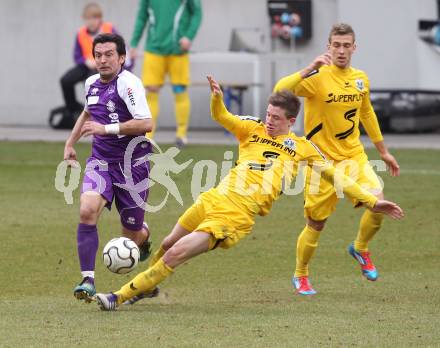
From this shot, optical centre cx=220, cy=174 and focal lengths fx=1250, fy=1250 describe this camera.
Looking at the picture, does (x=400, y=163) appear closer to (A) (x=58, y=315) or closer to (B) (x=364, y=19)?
(B) (x=364, y=19)

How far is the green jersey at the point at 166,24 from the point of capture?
17.5m

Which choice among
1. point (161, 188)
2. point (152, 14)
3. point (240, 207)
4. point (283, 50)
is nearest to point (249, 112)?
point (283, 50)

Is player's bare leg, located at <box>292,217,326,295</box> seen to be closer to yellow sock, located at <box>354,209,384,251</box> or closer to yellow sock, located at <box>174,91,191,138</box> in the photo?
yellow sock, located at <box>354,209,384,251</box>

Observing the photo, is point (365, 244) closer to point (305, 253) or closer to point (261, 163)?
point (305, 253)

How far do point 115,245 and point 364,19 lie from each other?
13.1 metres

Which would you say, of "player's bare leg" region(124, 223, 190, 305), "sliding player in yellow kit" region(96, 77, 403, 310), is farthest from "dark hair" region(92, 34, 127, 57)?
"player's bare leg" region(124, 223, 190, 305)

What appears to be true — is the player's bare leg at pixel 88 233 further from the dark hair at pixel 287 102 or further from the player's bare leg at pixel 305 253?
the player's bare leg at pixel 305 253

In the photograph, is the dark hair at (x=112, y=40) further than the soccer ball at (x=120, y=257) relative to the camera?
Yes

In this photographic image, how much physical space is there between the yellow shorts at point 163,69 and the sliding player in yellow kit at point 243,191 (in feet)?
28.8

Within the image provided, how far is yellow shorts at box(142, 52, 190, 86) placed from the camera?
1759 centimetres

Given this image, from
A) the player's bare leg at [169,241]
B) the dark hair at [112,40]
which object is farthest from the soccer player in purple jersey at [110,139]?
the player's bare leg at [169,241]

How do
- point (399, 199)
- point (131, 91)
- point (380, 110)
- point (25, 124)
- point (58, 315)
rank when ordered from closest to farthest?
point (58, 315) < point (131, 91) < point (399, 199) < point (380, 110) < point (25, 124)

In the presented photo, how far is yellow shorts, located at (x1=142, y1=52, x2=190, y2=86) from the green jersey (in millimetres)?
100

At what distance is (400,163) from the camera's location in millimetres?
17219
